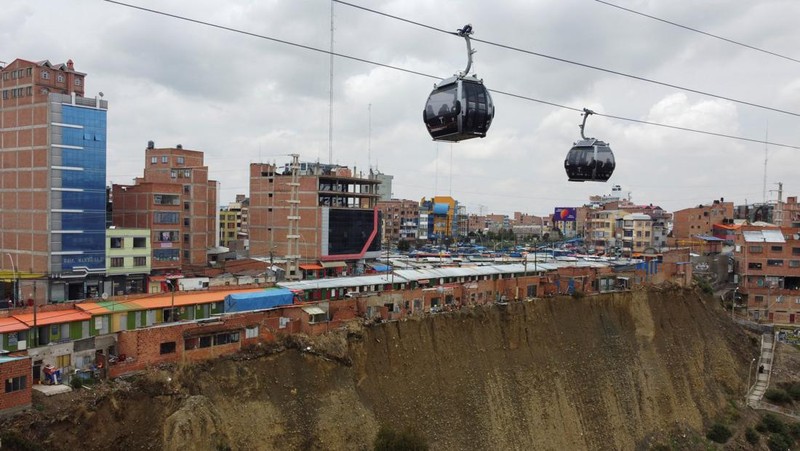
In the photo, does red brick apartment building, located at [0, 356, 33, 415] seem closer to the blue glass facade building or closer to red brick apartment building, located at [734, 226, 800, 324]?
the blue glass facade building

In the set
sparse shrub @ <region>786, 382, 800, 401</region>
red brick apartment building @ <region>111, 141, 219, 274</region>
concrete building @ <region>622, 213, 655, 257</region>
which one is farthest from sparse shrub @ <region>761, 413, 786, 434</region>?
red brick apartment building @ <region>111, 141, 219, 274</region>

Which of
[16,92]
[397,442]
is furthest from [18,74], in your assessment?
[397,442]

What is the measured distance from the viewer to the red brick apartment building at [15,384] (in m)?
12.7

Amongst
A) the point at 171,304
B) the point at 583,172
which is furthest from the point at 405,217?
the point at 583,172

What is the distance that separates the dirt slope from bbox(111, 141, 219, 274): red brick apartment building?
636 inches

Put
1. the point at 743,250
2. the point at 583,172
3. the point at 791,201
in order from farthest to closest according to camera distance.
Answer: the point at 791,201, the point at 743,250, the point at 583,172

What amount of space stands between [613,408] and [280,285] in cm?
1593

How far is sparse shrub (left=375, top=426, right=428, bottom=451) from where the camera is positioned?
52.1 feet

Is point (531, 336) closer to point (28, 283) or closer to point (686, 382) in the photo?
point (686, 382)

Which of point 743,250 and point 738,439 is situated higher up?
point 743,250

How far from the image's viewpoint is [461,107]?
9.40 meters

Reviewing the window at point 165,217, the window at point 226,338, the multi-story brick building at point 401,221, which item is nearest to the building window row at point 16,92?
the window at point 165,217

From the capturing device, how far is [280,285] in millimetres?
24281

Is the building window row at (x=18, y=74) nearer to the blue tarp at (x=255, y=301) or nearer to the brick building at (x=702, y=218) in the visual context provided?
the blue tarp at (x=255, y=301)
